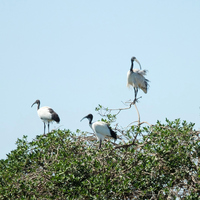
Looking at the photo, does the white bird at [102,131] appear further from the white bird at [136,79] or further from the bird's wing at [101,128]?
the white bird at [136,79]

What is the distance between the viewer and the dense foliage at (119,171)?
35.6 feet

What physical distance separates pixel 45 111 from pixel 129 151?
217 inches

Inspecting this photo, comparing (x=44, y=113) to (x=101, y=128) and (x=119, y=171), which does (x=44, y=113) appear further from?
(x=119, y=171)

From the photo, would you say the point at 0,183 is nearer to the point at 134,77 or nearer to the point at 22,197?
the point at 22,197

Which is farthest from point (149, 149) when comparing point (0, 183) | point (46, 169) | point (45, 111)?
point (45, 111)

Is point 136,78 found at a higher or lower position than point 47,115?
higher

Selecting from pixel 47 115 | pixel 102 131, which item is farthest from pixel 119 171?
pixel 47 115

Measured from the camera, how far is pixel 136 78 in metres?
17.3

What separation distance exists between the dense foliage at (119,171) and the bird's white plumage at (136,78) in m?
4.88

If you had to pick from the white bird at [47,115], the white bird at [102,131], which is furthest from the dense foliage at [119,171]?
the white bird at [47,115]

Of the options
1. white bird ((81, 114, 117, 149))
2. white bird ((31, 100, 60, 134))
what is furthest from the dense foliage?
white bird ((31, 100, 60, 134))

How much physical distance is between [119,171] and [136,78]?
6658mm

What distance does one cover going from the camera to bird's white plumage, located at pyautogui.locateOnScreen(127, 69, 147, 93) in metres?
17.4

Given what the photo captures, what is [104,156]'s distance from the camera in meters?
11.8
